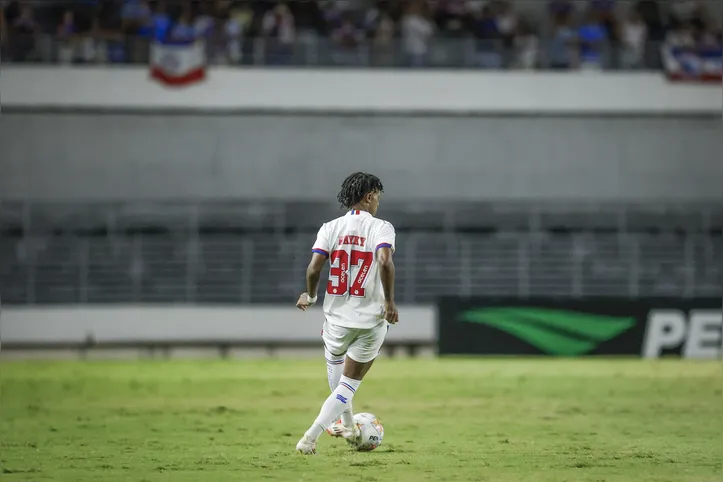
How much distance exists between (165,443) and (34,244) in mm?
15772

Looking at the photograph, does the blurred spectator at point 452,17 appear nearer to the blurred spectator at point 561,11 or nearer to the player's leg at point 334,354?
the blurred spectator at point 561,11

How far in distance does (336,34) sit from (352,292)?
742 inches

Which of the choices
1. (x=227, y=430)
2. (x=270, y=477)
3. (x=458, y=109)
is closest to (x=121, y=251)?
(x=458, y=109)

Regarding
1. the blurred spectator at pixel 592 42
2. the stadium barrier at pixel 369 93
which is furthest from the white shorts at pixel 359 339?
the blurred spectator at pixel 592 42

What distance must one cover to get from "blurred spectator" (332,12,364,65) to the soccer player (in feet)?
57.9

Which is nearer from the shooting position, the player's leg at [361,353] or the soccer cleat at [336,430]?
the player's leg at [361,353]

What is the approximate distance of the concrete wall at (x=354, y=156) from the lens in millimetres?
27922

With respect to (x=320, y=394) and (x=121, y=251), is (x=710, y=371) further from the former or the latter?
(x=121, y=251)

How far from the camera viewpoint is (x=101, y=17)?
2658cm

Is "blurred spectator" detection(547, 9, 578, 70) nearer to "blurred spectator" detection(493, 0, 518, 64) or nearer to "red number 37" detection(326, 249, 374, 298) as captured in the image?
"blurred spectator" detection(493, 0, 518, 64)

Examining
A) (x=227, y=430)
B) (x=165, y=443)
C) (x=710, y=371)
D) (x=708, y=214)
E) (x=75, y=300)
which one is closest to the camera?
(x=165, y=443)

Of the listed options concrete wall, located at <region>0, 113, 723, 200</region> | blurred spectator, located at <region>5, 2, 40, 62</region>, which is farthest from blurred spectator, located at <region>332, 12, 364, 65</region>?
blurred spectator, located at <region>5, 2, 40, 62</region>

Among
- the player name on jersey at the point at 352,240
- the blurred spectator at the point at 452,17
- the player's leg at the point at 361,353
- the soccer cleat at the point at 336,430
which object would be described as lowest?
the soccer cleat at the point at 336,430

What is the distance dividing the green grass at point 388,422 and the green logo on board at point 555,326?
919mm
